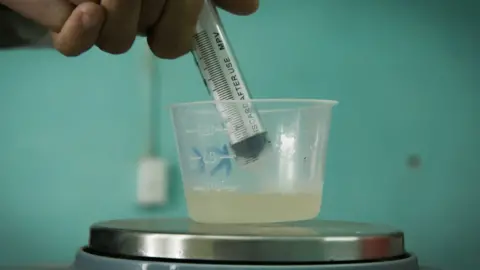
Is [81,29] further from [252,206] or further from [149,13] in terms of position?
[252,206]

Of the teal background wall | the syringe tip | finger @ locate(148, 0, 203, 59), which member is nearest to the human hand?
finger @ locate(148, 0, 203, 59)

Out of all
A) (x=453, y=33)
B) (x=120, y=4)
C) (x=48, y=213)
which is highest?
(x=453, y=33)

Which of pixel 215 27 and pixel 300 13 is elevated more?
pixel 300 13

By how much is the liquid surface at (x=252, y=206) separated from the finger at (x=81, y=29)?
0.21 m

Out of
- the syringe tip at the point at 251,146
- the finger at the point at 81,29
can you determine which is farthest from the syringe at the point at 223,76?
the finger at the point at 81,29

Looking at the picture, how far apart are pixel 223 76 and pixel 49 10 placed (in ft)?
0.67

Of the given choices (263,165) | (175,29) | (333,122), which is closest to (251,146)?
(263,165)

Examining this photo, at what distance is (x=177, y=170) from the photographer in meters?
1.29

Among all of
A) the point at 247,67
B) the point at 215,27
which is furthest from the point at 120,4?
the point at 247,67

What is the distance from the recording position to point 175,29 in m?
0.73

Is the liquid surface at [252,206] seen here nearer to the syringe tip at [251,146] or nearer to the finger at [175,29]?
the syringe tip at [251,146]

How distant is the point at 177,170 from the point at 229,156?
580mm

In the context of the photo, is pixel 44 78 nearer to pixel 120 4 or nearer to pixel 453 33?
pixel 120 4

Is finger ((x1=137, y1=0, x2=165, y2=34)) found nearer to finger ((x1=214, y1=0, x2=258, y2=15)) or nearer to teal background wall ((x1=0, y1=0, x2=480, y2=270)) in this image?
finger ((x1=214, y1=0, x2=258, y2=15))
